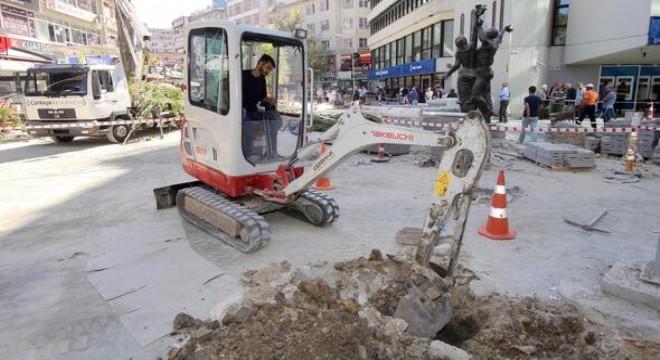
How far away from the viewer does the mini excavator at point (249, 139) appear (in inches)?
212

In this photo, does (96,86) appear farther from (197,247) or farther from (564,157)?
(564,157)

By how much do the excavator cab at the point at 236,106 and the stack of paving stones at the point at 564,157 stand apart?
6.55 m

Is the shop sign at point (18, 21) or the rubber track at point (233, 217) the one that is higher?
the shop sign at point (18, 21)

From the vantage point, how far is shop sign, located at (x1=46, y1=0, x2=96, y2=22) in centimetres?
3216

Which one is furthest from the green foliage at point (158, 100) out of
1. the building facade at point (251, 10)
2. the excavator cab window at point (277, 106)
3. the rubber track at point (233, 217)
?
the building facade at point (251, 10)

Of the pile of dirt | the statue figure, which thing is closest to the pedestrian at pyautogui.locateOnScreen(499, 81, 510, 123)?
the statue figure

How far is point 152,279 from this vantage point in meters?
4.82

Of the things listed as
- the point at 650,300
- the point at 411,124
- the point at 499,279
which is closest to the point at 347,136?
the point at 499,279

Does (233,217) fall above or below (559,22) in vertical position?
below

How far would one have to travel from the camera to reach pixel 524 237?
595 centimetres

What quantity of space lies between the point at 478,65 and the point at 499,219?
7.62 m

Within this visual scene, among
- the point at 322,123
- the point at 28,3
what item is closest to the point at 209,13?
the point at 28,3

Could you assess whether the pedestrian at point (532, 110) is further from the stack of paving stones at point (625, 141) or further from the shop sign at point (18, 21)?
the shop sign at point (18, 21)

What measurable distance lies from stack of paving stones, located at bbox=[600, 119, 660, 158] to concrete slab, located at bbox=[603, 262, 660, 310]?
819cm
